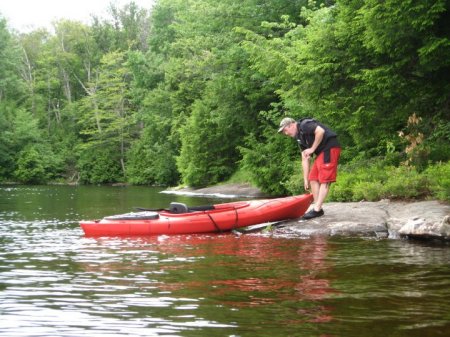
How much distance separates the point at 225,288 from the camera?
6.36 m

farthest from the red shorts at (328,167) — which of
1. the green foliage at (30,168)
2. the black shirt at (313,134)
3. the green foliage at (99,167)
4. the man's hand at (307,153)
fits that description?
the green foliage at (30,168)

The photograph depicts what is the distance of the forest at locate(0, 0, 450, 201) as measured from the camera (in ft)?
38.2

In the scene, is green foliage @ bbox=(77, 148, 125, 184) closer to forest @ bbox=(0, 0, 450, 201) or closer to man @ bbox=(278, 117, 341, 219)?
forest @ bbox=(0, 0, 450, 201)

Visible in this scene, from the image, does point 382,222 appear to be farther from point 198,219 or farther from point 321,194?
point 198,219

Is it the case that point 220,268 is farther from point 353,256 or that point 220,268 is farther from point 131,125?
point 131,125

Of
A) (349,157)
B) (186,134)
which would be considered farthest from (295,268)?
(186,134)

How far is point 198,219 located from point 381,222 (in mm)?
3380

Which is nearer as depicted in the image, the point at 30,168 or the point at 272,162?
the point at 272,162

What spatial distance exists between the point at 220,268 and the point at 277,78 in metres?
11.5

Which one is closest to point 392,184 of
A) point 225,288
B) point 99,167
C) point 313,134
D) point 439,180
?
point 439,180

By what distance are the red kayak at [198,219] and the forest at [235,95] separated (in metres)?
2.36

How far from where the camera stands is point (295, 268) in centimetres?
751

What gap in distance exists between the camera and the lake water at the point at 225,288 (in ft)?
16.2

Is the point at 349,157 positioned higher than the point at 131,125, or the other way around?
the point at 131,125
